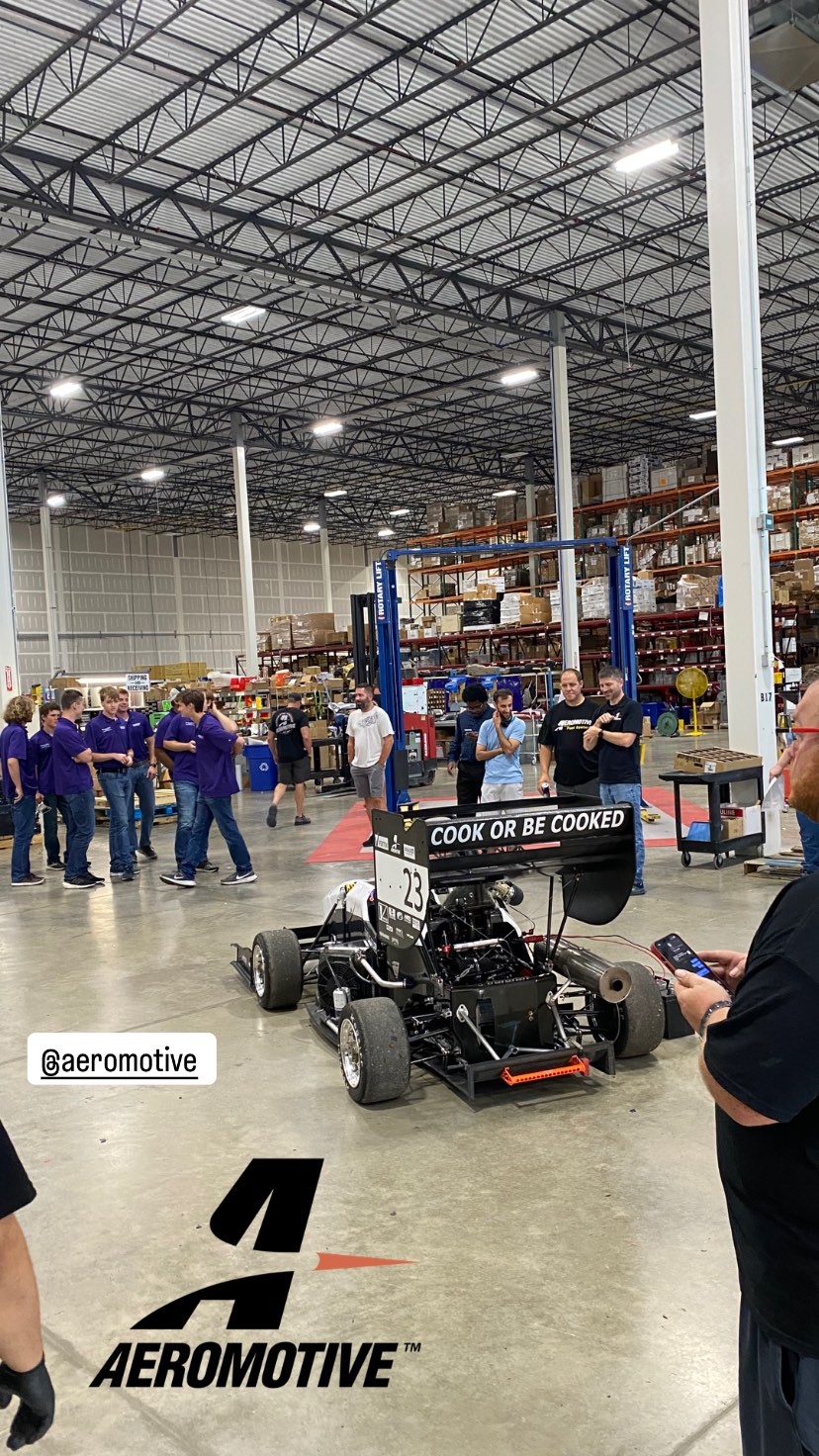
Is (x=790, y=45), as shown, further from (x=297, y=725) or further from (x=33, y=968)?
(x=33, y=968)

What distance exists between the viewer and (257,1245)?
356cm

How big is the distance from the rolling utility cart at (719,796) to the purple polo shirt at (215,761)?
3770mm

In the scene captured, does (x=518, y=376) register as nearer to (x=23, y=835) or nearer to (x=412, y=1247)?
(x=23, y=835)

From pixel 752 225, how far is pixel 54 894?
29.1 ft

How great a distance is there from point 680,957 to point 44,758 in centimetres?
942

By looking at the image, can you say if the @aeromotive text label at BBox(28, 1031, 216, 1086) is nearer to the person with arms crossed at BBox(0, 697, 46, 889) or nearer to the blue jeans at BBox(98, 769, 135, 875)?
the blue jeans at BBox(98, 769, 135, 875)

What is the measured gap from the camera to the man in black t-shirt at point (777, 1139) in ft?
5.07

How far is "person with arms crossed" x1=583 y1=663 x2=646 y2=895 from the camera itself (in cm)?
787

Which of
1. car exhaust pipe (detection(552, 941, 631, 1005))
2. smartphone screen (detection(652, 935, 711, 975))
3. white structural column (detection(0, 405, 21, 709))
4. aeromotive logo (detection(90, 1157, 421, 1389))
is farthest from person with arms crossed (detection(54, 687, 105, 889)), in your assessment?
smartphone screen (detection(652, 935, 711, 975))

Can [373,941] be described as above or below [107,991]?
above

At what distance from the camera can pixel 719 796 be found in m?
9.46

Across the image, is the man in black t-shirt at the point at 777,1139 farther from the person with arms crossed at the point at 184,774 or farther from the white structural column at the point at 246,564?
the white structural column at the point at 246,564

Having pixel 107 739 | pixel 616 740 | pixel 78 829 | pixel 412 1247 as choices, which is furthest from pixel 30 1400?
pixel 107 739

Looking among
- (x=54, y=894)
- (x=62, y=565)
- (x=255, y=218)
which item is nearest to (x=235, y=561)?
(x=62, y=565)
